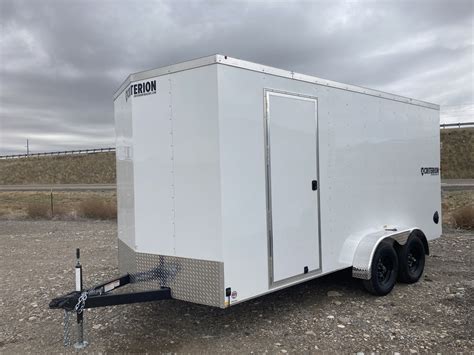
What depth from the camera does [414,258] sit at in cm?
676

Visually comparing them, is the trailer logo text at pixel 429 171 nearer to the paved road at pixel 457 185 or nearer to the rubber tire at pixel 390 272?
the rubber tire at pixel 390 272

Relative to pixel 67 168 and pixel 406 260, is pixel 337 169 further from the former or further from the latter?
pixel 67 168

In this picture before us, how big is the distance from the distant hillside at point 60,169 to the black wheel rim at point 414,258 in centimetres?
5876

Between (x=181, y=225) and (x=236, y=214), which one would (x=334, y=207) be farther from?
(x=181, y=225)

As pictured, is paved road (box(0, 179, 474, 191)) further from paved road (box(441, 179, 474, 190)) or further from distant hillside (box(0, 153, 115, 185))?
distant hillside (box(0, 153, 115, 185))

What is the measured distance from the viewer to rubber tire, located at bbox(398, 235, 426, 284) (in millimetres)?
6359

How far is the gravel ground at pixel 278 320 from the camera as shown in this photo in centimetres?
445

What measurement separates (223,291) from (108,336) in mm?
1578

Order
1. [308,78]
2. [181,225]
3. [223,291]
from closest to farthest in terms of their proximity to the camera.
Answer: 1. [223,291]
2. [181,225]
3. [308,78]

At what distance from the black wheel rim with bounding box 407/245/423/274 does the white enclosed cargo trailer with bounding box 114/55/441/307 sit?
2.45ft

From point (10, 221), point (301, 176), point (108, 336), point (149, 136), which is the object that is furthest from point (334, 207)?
point (10, 221)

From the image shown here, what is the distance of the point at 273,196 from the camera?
462 centimetres

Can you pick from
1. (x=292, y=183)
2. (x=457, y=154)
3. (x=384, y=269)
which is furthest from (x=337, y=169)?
(x=457, y=154)

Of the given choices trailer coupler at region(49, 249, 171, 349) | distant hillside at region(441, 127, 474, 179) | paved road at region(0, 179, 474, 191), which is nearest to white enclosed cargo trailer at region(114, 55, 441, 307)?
trailer coupler at region(49, 249, 171, 349)
